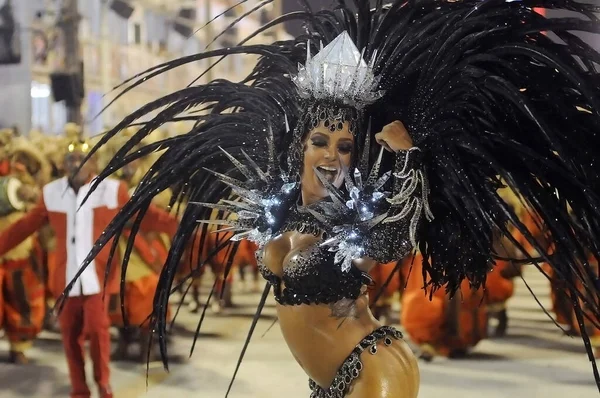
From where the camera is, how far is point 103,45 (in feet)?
14.0

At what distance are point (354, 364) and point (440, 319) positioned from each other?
2.43 meters

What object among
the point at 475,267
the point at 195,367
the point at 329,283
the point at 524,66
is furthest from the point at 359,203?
the point at 195,367

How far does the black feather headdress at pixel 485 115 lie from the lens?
138cm

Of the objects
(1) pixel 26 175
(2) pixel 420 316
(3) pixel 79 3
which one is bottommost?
(2) pixel 420 316

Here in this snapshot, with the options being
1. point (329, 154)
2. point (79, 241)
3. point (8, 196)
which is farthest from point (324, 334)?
point (8, 196)

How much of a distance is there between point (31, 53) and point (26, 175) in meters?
0.68

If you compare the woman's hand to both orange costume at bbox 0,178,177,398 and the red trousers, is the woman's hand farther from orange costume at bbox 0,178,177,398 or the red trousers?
the red trousers

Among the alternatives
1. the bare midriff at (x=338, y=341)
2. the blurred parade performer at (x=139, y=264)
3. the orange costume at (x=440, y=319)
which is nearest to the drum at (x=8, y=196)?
the blurred parade performer at (x=139, y=264)

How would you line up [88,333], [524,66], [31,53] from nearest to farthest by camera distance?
[524,66] < [88,333] < [31,53]

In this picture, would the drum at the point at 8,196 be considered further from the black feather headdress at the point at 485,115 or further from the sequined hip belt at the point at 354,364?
the sequined hip belt at the point at 354,364

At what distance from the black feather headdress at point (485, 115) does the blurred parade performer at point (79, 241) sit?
1.67 meters

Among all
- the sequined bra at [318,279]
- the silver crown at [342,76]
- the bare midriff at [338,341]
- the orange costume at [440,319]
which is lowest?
the orange costume at [440,319]

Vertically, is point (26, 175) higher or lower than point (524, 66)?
lower

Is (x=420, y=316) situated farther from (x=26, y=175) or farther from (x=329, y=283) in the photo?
(x=329, y=283)
